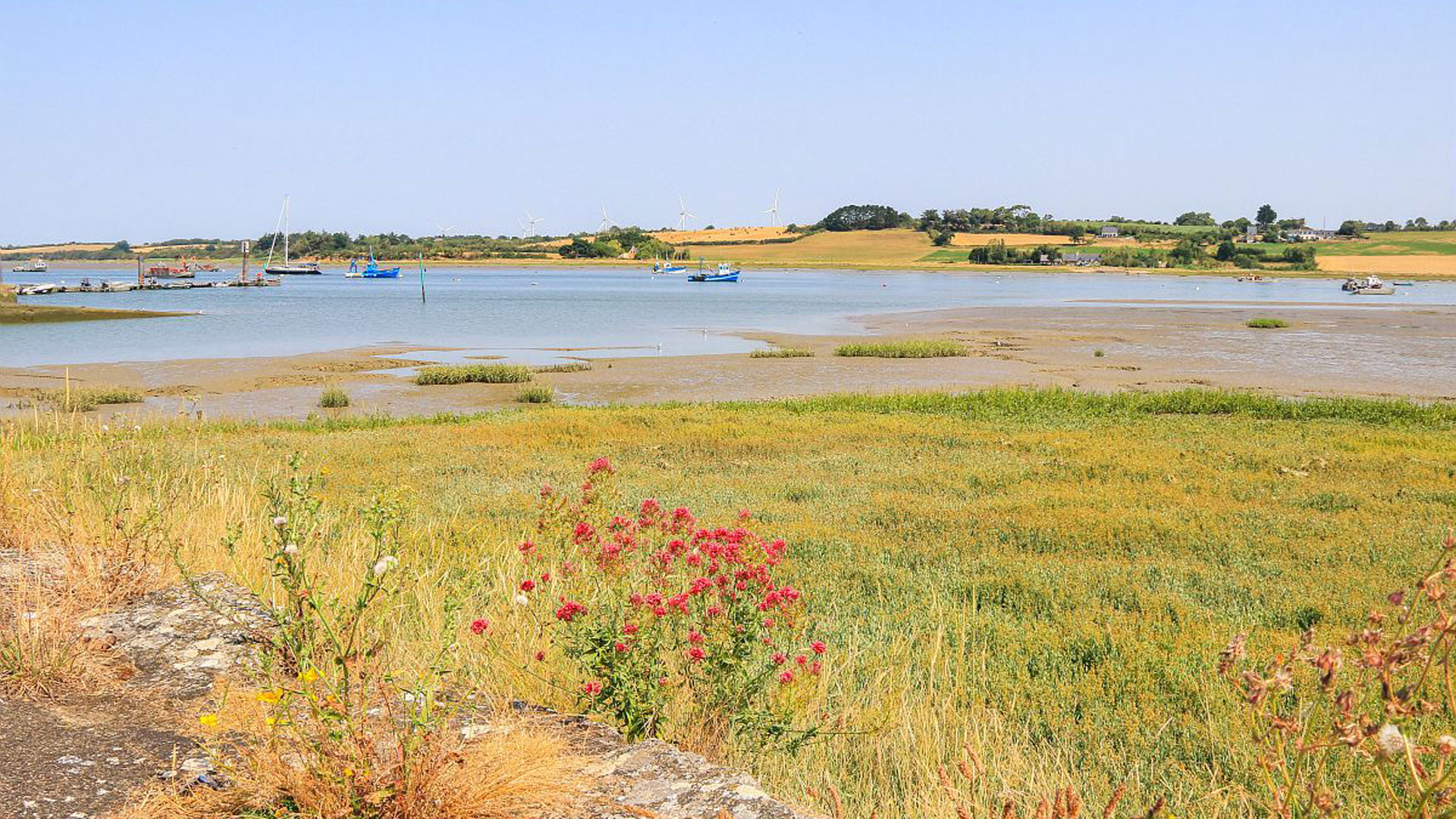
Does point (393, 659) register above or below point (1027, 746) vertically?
above

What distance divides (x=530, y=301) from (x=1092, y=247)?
116m

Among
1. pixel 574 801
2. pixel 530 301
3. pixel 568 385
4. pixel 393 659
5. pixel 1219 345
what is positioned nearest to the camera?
pixel 574 801

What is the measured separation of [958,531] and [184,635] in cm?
756

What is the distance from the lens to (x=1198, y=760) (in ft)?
17.7

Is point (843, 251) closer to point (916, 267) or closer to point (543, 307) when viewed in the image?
point (916, 267)

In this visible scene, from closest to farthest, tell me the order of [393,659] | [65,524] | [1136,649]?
[393,659]
[65,524]
[1136,649]

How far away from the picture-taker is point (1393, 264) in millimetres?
136375

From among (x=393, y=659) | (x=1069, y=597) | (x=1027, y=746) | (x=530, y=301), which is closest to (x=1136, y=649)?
(x=1069, y=597)

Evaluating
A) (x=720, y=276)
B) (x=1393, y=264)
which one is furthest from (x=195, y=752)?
(x=1393, y=264)

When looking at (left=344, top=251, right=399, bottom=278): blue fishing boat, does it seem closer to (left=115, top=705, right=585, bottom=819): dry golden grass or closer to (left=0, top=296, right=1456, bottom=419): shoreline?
(left=0, top=296, right=1456, bottom=419): shoreline

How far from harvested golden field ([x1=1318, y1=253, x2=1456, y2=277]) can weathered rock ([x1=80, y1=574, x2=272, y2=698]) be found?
14451 cm

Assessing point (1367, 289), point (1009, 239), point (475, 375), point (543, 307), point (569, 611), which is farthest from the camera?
point (1009, 239)

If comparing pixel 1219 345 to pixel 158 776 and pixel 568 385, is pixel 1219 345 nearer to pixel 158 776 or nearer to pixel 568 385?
pixel 568 385

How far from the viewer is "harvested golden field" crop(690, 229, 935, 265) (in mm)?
170875
